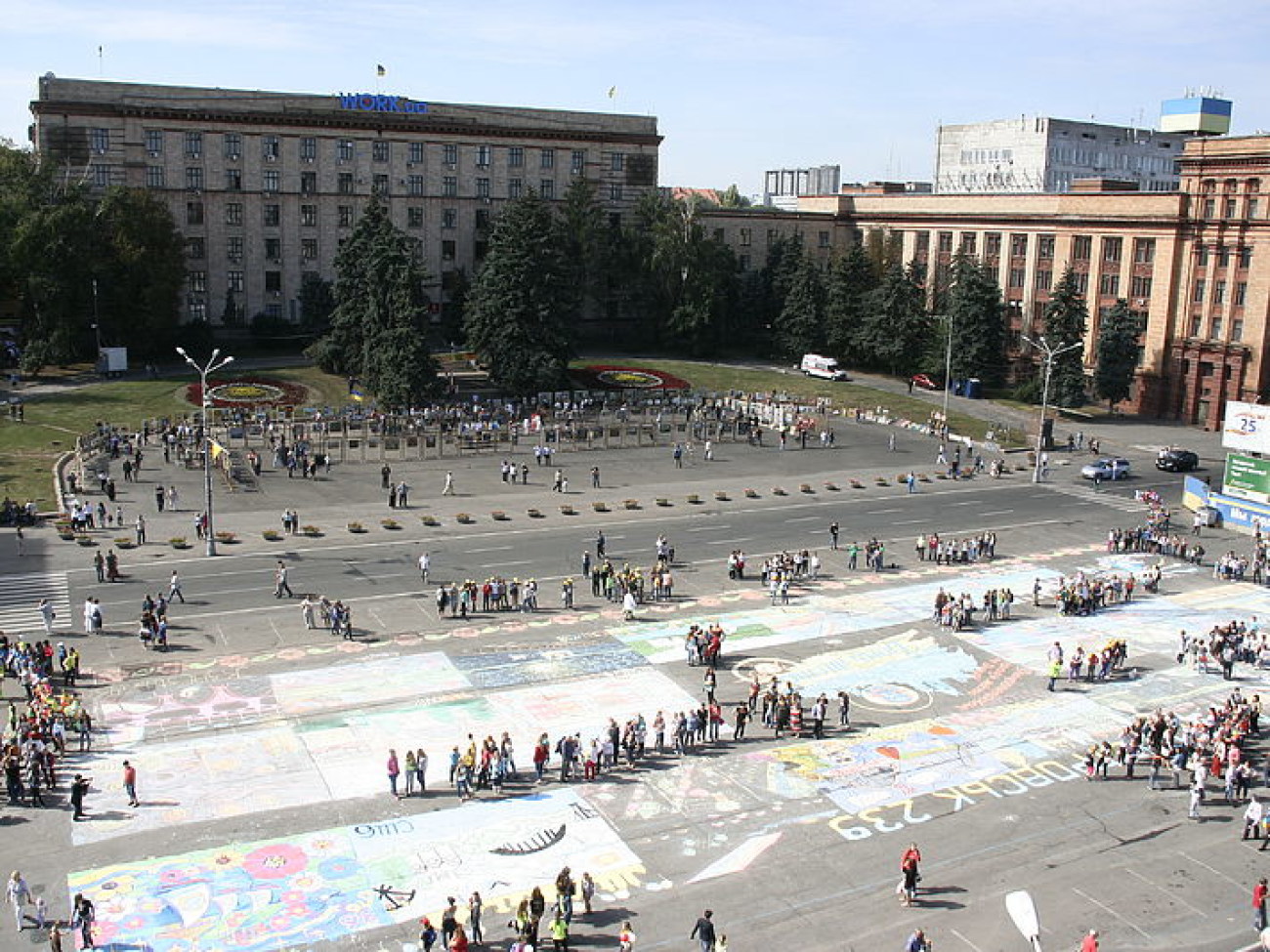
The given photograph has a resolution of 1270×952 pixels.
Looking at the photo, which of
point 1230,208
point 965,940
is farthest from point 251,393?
point 1230,208

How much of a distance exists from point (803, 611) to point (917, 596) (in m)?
6.20

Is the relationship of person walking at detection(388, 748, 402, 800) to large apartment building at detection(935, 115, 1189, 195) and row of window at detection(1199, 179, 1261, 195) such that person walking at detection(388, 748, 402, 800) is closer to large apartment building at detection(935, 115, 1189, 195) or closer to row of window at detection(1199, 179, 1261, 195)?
row of window at detection(1199, 179, 1261, 195)

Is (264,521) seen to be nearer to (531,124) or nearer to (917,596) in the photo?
(917,596)

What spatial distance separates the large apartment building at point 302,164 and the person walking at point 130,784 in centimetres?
8159

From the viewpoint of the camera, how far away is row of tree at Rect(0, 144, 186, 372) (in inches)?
3580

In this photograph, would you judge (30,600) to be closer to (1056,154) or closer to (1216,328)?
(1216,328)

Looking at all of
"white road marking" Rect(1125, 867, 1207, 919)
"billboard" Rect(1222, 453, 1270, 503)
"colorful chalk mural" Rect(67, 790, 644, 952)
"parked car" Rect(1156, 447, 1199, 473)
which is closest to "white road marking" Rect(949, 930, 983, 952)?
"white road marking" Rect(1125, 867, 1207, 919)

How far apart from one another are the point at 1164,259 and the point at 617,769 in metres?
83.3

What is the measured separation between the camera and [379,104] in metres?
115

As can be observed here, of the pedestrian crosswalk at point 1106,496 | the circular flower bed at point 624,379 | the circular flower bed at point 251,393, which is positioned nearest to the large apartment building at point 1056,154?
the circular flower bed at point 624,379

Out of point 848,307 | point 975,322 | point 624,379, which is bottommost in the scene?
point 624,379

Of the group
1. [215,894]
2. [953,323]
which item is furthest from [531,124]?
[215,894]

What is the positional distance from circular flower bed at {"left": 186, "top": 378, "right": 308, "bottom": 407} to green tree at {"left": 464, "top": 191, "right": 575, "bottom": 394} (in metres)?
14.8

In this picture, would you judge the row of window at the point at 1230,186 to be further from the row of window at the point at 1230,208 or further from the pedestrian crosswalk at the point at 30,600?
the pedestrian crosswalk at the point at 30,600
